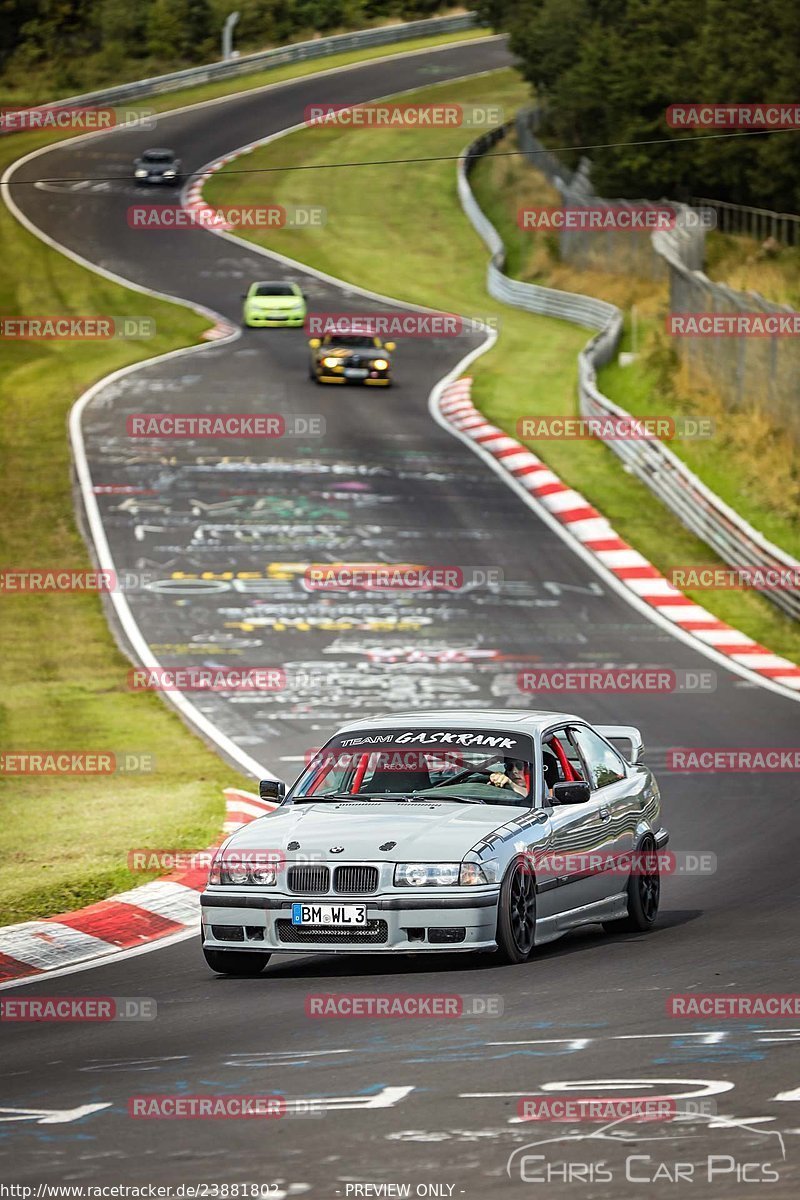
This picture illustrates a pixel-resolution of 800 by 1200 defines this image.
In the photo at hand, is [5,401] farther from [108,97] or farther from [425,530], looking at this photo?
[108,97]

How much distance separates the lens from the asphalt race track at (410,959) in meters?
6.70

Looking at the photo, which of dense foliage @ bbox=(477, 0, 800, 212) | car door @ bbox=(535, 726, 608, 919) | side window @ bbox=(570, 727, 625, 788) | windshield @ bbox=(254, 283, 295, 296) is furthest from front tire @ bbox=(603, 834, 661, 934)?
windshield @ bbox=(254, 283, 295, 296)

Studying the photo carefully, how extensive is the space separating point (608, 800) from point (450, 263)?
50.9 meters

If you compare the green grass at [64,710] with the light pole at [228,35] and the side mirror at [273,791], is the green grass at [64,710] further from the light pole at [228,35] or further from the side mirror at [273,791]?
the light pole at [228,35]

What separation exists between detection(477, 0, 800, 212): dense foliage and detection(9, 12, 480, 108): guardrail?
1555 cm

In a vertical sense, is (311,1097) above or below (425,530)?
above

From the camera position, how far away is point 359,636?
25734 millimetres

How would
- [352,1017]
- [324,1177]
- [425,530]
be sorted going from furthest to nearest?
[425,530], [352,1017], [324,1177]

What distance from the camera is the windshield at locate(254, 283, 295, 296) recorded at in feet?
167

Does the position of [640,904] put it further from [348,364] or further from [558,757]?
[348,364]

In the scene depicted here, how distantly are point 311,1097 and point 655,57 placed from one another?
52135mm

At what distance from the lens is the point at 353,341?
44125 mm

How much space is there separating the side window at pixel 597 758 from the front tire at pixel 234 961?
243cm

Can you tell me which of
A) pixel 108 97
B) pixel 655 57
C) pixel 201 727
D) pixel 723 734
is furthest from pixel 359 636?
pixel 108 97
